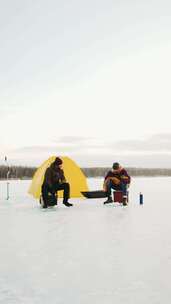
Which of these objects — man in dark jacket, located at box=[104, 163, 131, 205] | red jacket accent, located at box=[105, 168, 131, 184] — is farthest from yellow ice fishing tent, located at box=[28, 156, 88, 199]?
red jacket accent, located at box=[105, 168, 131, 184]

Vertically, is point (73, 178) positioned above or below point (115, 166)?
below

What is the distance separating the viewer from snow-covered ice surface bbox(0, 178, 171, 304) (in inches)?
173

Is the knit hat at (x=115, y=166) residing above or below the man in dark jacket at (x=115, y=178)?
above

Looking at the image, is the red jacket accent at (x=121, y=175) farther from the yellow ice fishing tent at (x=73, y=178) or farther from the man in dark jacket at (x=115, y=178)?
the yellow ice fishing tent at (x=73, y=178)

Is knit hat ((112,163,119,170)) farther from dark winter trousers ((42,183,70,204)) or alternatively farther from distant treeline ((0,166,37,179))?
distant treeline ((0,166,37,179))

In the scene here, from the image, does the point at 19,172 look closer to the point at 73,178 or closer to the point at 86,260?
the point at 73,178

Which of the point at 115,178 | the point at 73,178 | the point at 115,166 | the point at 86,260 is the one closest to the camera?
the point at 86,260

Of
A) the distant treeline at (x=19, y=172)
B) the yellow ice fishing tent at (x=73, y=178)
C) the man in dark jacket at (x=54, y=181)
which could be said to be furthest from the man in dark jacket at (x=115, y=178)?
the distant treeline at (x=19, y=172)

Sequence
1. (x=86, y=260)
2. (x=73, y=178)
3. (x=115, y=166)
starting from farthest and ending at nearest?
(x=73, y=178)
(x=115, y=166)
(x=86, y=260)

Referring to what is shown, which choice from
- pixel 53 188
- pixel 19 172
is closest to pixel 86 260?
pixel 53 188

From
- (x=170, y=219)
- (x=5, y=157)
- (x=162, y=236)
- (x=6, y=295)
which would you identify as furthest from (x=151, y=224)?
(x=5, y=157)

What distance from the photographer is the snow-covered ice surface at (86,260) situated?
4402mm

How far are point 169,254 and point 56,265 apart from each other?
5.28 ft

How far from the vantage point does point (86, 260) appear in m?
5.97
